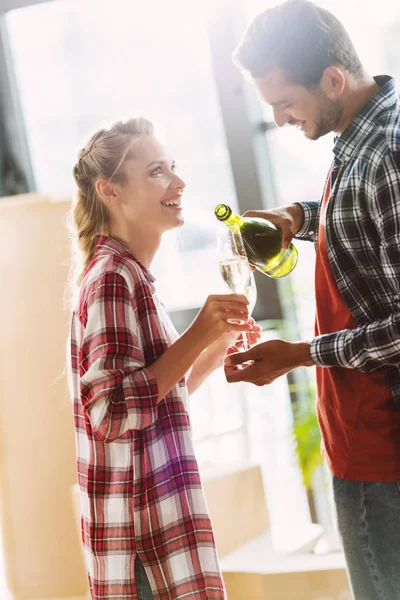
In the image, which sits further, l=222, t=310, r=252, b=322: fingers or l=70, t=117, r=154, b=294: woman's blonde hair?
l=70, t=117, r=154, b=294: woman's blonde hair

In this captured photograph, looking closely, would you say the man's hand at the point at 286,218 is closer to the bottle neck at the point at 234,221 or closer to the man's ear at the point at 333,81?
the bottle neck at the point at 234,221

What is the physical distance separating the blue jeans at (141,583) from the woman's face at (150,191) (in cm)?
74

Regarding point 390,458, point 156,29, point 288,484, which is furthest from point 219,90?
point 390,458

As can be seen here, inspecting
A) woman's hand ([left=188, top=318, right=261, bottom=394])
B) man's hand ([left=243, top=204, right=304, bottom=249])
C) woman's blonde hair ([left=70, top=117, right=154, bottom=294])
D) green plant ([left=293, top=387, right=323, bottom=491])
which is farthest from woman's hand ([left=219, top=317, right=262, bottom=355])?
green plant ([left=293, top=387, right=323, bottom=491])

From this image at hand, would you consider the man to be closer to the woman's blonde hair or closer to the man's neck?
the man's neck

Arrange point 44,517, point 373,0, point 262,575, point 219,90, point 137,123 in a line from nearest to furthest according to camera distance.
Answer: point 137,123
point 262,575
point 44,517
point 373,0
point 219,90

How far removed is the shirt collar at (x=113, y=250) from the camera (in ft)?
5.40

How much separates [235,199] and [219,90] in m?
0.47

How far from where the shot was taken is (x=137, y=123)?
1829 millimetres

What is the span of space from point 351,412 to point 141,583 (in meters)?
0.55

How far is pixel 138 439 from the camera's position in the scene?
154cm

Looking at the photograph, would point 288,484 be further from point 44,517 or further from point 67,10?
point 67,10

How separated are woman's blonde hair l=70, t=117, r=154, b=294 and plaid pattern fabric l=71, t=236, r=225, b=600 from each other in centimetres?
24

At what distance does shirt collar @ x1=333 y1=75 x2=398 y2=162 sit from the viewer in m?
1.42
